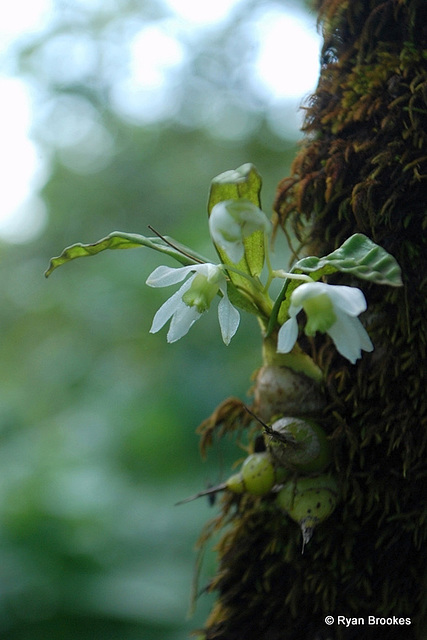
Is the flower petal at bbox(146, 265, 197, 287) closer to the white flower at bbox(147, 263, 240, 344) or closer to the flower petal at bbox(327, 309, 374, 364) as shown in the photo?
the white flower at bbox(147, 263, 240, 344)

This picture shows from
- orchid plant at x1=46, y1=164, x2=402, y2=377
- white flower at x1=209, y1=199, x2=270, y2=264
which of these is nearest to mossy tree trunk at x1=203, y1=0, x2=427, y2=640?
orchid plant at x1=46, y1=164, x2=402, y2=377

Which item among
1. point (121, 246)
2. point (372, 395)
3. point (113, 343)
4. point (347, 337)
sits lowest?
point (113, 343)

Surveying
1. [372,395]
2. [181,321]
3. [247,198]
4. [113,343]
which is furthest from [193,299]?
[113,343]

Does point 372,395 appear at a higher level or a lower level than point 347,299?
lower

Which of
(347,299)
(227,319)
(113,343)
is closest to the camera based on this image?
(347,299)

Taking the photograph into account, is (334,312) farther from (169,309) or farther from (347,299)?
(169,309)

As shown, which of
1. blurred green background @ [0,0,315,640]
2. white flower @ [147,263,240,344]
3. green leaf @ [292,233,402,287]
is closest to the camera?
green leaf @ [292,233,402,287]

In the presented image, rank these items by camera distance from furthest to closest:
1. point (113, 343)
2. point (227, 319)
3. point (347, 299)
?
point (113, 343) → point (227, 319) → point (347, 299)
